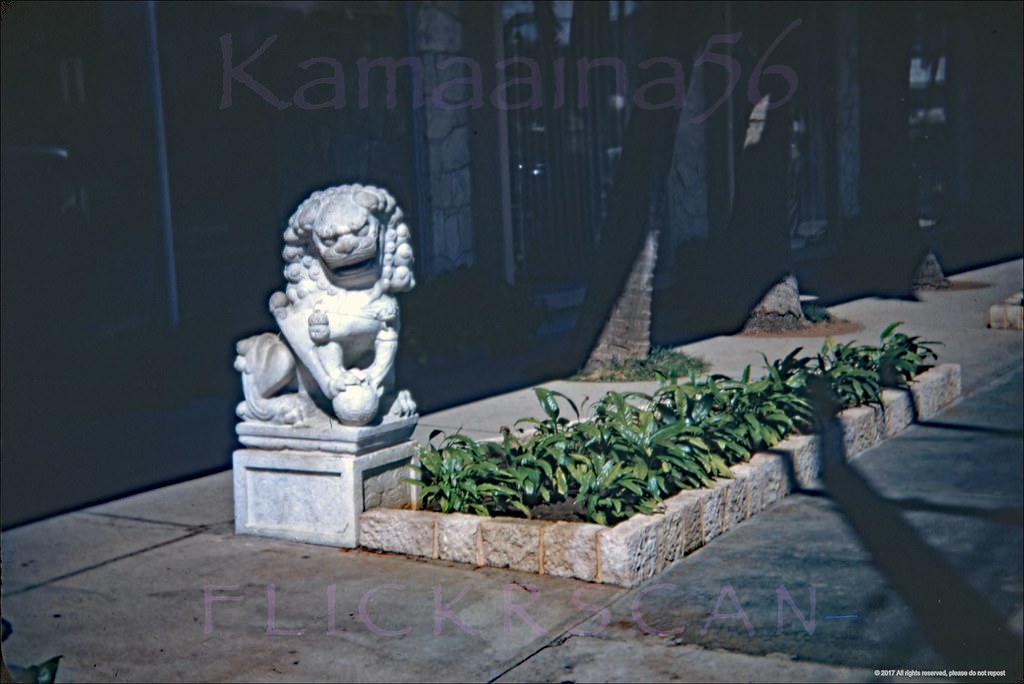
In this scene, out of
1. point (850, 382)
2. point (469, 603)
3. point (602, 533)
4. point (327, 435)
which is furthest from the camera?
point (850, 382)

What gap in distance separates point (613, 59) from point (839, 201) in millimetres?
6130

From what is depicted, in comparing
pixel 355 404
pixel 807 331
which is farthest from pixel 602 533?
pixel 807 331

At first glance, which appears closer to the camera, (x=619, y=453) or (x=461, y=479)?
(x=461, y=479)

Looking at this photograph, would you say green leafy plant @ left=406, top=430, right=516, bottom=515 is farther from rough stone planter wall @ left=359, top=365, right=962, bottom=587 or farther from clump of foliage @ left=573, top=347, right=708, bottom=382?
clump of foliage @ left=573, top=347, right=708, bottom=382

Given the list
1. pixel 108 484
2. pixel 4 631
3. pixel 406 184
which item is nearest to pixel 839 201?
pixel 406 184

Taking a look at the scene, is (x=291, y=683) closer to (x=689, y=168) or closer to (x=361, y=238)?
(x=361, y=238)

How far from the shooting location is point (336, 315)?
235 inches

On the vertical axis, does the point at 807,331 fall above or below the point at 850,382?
below

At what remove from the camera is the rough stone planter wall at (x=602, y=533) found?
17.6 ft

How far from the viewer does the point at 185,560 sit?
586 centimetres

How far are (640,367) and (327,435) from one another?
4552 millimetres

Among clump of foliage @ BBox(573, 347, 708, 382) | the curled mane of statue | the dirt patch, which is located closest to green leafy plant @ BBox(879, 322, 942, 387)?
clump of foliage @ BBox(573, 347, 708, 382)

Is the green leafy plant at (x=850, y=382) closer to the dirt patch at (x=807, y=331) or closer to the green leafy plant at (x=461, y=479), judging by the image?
the green leafy plant at (x=461, y=479)

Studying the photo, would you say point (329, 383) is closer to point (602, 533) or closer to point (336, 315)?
point (336, 315)
